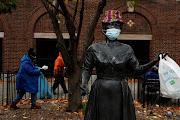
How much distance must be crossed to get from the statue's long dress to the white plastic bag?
1.41m

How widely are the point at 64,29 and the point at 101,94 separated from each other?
1250 centimetres

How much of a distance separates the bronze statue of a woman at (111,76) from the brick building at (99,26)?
11.9 metres

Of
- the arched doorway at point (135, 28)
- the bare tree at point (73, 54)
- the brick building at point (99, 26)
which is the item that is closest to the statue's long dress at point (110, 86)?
the bare tree at point (73, 54)

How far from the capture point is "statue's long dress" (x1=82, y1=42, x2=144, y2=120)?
110 inches

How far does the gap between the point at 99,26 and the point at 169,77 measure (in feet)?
35.2

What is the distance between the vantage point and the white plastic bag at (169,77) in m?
3.99

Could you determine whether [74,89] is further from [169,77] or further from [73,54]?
[169,77]

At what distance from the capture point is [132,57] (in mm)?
2895

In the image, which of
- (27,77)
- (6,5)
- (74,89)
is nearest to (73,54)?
(74,89)

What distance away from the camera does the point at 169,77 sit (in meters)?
4.36

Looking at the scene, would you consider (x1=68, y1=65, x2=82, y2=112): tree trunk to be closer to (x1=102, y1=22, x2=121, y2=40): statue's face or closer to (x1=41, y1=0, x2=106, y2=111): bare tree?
(x1=41, y1=0, x2=106, y2=111): bare tree

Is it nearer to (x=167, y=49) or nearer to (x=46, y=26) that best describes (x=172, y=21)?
(x=167, y=49)

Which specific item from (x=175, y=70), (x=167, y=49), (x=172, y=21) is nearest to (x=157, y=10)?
(x=172, y=21)

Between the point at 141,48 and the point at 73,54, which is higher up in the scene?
the point at 141,48
